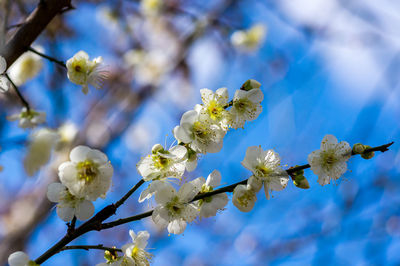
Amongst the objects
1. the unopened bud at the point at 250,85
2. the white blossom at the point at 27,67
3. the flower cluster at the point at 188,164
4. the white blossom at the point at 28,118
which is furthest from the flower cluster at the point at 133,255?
the white blossom at the point at 27,67

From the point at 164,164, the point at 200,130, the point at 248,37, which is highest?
the point at 248,37

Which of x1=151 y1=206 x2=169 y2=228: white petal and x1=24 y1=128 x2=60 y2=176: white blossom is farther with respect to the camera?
x1=151 y1=206 x2=169 y2=228: white petal

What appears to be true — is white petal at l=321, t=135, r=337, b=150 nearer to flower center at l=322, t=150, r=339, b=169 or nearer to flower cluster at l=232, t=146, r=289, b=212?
flower center at l=322, t=150, r=339, b=169

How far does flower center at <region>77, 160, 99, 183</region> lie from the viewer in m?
0.89

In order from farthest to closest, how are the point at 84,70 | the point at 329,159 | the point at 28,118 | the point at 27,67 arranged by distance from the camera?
the point at 27,67 < the point at 28,118 < the point at 84,70 < the point at 329,159

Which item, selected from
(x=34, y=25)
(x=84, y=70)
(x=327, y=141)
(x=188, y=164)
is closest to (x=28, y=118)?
(x=84, y=70)

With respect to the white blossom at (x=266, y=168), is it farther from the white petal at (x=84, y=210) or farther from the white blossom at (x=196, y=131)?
the white petal at (x=84, y=210)

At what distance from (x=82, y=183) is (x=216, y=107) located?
0.44 meters

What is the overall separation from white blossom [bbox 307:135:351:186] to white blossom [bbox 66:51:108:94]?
0.85 metres

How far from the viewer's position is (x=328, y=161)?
3.67ft

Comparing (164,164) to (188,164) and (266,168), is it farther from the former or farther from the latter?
(266,168)

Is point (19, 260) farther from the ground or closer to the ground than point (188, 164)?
closer to the ground

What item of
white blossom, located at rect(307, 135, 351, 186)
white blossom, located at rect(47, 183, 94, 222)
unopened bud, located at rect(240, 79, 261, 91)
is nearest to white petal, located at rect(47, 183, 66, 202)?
white blossom, located at rect(47, 183, 94, 222)

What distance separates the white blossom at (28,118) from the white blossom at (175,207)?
890mm
